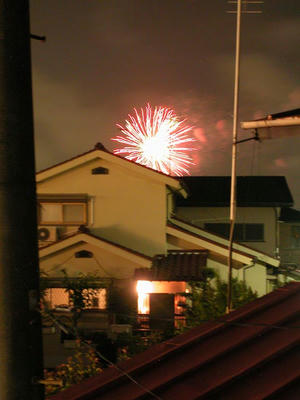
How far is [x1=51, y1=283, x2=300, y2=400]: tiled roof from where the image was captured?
319cm

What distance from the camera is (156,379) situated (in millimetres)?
3467

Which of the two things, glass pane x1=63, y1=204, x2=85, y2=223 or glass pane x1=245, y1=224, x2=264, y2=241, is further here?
glass pane x1=245, y1=224, x2=264, y2=241

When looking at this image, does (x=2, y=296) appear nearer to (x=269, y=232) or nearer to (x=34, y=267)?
(x=34, y=267)

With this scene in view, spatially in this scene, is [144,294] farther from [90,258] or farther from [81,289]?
[81,289]

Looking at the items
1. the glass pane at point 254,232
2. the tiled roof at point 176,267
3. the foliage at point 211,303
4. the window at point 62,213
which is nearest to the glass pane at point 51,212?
the window at point 62,213

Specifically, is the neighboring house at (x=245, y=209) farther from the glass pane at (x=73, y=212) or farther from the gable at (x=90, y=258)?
the gable at (x=90, y=258)

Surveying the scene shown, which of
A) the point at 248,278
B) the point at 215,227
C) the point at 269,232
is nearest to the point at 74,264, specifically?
the point at 248,278

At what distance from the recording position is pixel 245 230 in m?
24.7

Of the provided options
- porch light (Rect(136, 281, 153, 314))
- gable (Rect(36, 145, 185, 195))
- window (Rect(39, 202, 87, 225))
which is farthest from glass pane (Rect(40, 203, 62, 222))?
porch light (Rect(136, 281, 153, 314))

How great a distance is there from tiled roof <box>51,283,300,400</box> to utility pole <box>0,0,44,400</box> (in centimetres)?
46

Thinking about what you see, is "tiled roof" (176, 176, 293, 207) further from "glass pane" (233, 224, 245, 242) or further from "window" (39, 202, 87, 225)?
"window" (39, 202, 87, 225)

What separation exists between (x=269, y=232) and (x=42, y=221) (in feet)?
41.7

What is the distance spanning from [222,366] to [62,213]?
15.4m

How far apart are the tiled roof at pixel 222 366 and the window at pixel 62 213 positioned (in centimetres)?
1451
